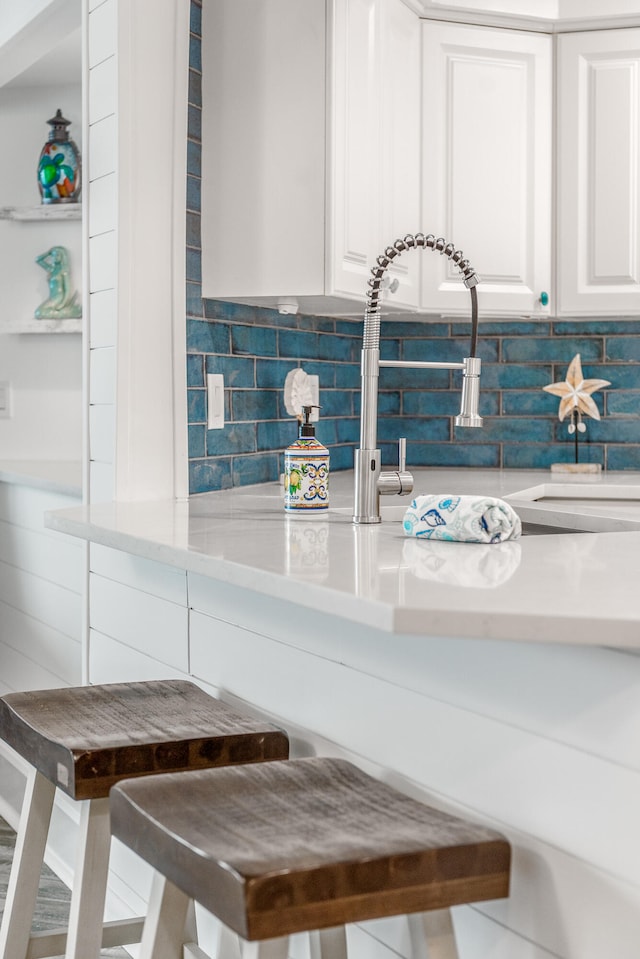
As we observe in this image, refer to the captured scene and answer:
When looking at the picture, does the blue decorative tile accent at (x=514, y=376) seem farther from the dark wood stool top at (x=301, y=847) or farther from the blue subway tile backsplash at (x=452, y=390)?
the dark wood stool top at (x=301, y=847)

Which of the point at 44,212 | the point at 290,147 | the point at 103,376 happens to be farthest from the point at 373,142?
the point at 44,212

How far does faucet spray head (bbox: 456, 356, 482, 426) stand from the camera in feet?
6.17

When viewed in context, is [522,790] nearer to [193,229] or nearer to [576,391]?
[193,229]

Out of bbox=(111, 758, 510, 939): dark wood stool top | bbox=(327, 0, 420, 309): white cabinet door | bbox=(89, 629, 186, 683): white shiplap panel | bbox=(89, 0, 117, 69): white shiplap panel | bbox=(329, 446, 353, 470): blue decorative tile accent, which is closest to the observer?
bbox=(111, 758, 510, 939): dark wood stool top

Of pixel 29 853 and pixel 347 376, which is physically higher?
pixel 347 376

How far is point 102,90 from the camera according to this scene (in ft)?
7.55

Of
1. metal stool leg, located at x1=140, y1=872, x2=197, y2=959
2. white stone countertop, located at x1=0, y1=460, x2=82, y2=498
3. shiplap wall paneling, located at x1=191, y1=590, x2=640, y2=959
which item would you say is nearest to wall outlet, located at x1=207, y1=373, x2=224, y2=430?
white stone countertop, located at x1=0, y1=460, x2=82, y2=498

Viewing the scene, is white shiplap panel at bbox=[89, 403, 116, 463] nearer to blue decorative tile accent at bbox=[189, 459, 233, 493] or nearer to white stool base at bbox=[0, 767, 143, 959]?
blue decorative tile accent at bbox=[189, 459, 233, 493]

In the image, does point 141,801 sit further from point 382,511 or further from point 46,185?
point 46,185

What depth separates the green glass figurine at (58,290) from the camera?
135 inches

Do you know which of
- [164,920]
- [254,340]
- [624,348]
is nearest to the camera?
[164,920]

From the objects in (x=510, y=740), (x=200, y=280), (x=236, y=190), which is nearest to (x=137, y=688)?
(x=510, y=740)

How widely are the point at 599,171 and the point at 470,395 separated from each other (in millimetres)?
1318

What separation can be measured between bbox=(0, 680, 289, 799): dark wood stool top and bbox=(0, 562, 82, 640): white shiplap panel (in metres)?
0.95
